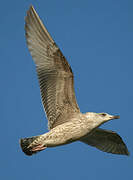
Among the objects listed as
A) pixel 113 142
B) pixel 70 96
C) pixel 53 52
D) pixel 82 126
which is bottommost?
pixel 113 142

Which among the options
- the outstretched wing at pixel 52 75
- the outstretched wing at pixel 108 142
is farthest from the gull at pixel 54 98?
the outstretched wing at pixel 108 142

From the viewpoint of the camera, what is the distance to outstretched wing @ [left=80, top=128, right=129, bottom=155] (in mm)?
7766

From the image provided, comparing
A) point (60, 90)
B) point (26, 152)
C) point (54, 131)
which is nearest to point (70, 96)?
point (60, 90)

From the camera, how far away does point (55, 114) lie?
6992mm

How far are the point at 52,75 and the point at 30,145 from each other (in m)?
1.22

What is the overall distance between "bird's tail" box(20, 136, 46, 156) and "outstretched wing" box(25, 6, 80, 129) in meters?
0.41

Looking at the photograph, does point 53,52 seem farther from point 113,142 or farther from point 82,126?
point 113,142

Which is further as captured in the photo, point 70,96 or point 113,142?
point 113,142

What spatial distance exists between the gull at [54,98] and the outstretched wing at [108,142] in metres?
0.92

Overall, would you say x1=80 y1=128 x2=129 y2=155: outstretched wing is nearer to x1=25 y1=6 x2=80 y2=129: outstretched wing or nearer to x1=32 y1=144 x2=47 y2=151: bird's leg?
x1=25 y1=6 x2=80 y2=129: outstretched wing

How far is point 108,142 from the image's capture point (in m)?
7.85

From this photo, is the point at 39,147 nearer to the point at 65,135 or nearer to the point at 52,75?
the point at 65,135

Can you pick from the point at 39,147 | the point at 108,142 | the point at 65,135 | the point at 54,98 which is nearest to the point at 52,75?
the point at 54,98

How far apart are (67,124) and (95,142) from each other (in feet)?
4.19
